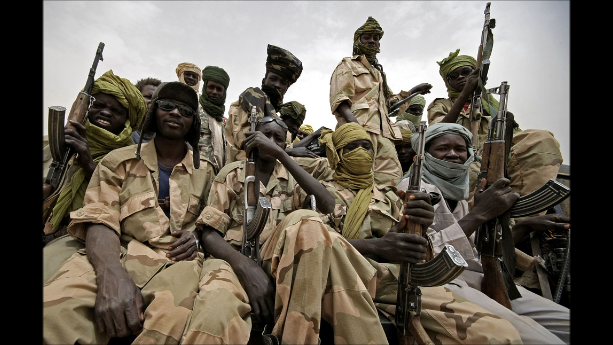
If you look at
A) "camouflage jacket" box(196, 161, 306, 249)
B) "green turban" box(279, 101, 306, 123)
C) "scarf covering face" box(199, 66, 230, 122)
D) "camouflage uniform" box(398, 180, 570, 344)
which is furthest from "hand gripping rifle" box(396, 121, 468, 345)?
"scarf covering face" box(199, 66, 230, 122)

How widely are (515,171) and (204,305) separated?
13.5ft

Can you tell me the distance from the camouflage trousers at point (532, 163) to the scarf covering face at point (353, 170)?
4.81 ft

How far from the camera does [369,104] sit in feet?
16.6

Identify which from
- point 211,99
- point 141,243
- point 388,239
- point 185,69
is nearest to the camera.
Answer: point 388,239

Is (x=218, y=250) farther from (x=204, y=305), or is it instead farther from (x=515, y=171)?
(x=515, y=171)

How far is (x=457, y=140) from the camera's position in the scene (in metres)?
3.29

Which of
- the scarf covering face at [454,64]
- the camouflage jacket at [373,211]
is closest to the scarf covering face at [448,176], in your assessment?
the camouflage jacket at [373,211]

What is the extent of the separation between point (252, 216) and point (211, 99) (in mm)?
3646

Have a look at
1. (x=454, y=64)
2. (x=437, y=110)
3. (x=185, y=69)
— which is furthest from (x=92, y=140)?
(x=454, y=64)

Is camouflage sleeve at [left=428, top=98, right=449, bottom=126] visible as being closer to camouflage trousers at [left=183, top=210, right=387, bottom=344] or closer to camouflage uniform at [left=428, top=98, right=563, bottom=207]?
camouflage uniform at [left=428, top=98, right=563, bottom=207]

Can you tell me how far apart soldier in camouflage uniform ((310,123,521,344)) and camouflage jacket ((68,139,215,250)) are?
104 cm

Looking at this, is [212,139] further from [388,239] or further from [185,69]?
[388,239]

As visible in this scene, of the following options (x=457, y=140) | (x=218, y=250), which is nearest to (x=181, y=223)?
(x=218, y=250)

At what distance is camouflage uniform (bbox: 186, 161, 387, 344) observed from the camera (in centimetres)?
187
